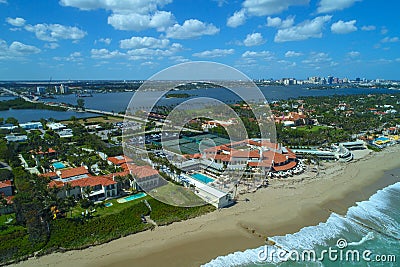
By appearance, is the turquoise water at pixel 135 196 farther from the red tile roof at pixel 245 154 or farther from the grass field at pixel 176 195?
the red tile roof at pixel 245 154

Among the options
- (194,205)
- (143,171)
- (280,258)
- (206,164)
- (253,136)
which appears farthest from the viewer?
(253,136)

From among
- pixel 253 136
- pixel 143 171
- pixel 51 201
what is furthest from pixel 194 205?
pixel 253 136

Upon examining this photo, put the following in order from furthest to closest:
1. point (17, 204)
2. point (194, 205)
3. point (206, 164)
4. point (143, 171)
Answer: point (206, 164)
point (143, 171)
point (194, 205)
point (17, 204)

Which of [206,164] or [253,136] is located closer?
[206,164]

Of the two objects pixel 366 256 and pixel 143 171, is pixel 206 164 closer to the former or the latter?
pixel 143 171

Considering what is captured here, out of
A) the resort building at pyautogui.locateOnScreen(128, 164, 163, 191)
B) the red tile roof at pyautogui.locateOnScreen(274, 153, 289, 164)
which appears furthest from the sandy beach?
the resort building at pyautogui.locateOnScreen(128, 164, 163, 191)

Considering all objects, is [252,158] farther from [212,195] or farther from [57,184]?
[57,184]

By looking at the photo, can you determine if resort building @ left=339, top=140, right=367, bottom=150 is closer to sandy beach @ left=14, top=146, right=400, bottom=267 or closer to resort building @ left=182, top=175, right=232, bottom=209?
→ sandy beach @ left=14, top=146, right=400, bottom=267
